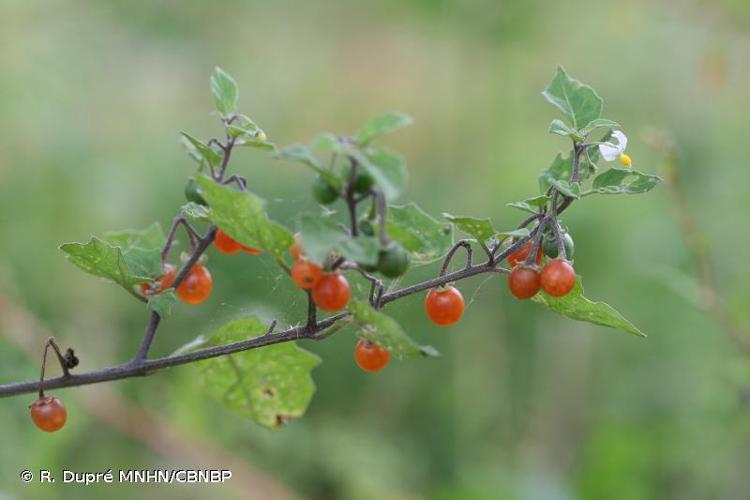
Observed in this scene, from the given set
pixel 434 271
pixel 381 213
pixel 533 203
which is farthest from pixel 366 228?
pixel 434 271

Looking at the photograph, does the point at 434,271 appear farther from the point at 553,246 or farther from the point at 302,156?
the point at 302,156

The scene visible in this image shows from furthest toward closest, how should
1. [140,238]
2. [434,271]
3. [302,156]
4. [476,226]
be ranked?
[434,271] < [140,238] < [476,226] < [302,156]

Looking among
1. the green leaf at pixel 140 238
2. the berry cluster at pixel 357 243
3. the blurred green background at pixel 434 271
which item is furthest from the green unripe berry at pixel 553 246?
the blurred green background at pixel 434 271

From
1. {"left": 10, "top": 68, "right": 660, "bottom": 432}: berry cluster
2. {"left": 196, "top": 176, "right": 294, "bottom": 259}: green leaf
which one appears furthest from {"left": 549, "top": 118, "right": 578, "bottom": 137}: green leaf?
{"left": 196, "top": 176, "right": 294, "bottom": 259}: green leaf

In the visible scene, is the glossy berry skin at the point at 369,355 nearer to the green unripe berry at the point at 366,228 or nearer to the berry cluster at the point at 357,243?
the berry cluster at the point at 357,243

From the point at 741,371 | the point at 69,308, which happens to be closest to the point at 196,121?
the point at 69,308

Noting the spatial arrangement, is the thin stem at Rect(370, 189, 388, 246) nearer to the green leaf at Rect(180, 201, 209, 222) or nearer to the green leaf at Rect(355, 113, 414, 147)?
the green leaf at Rect(355, 113, 414, 147)
